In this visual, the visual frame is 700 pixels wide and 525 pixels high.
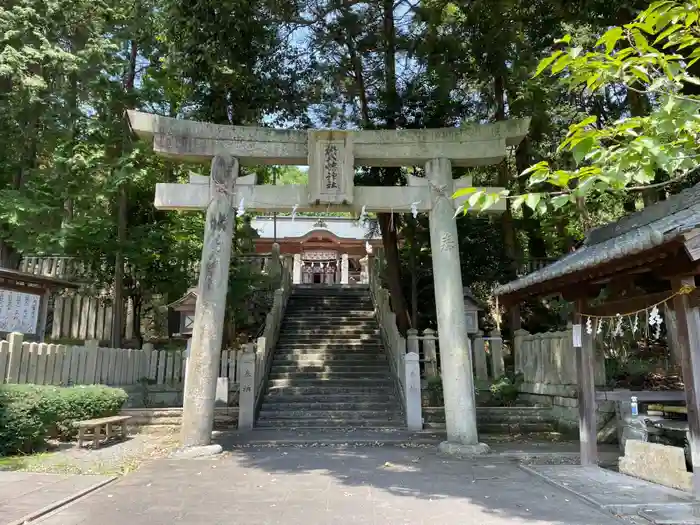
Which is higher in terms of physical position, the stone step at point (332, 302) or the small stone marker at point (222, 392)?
the stone step at point (332, 302)

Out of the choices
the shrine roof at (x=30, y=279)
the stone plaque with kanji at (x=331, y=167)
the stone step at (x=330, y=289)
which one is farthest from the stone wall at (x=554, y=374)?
the shrine roof at (x=30, y=279)

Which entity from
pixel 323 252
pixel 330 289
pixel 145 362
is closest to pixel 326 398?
pixel 145 362

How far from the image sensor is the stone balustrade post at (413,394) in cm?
1056

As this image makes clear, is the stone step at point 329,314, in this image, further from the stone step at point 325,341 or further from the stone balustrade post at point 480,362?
the stone balustrade post at point 480,362

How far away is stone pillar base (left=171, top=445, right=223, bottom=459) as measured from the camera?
8078 mm

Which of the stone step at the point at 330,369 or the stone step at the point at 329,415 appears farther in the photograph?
the stone step at the point at 330,369

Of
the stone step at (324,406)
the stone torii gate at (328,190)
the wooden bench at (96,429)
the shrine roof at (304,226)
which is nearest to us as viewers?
the wooden bench at (96,429)

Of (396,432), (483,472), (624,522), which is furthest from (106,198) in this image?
(624,522)

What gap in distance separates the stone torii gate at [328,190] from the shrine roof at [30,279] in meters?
4.31

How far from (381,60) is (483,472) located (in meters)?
11.2

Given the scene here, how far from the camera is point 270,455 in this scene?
324 inches

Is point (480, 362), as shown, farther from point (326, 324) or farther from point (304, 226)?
point (304, 226)

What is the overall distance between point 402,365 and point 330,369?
240 cm

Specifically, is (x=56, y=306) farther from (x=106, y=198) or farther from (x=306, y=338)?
(x=306, y=338)
